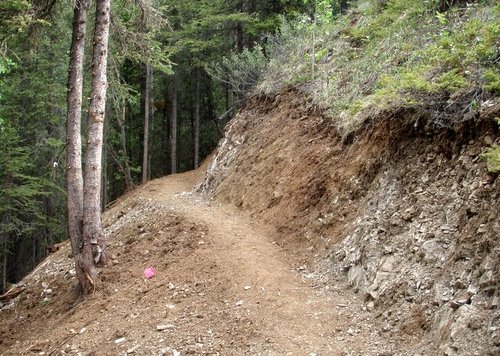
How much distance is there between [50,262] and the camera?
1183 centimetres

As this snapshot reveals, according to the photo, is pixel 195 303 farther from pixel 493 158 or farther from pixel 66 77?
pixel 66 77

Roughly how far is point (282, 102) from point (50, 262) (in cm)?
755

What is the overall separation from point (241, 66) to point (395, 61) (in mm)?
7432

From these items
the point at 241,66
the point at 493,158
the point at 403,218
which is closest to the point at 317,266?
the point at 403,218

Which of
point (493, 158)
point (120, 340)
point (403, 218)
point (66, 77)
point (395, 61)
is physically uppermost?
point (66, 77)

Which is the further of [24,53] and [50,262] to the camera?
[50,262]

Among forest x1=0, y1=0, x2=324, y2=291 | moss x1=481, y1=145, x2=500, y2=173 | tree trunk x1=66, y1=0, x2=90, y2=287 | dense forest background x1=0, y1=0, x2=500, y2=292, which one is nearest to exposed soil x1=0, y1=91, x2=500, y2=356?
moss x1=481, y1=145, x2=500, y2=173

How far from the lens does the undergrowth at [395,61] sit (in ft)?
20.3

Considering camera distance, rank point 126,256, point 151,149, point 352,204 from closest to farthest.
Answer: point 352,204, point 126,256, point 151,149

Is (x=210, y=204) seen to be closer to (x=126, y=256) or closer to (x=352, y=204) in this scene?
(x=126, y=256)

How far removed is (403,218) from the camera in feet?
20.3

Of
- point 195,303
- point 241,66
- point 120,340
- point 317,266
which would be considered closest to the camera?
point 120,340

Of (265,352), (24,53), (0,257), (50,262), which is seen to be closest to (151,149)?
(0,257)

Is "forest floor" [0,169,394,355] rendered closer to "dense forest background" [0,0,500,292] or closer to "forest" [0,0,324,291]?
"dense forest background" [0,0,500,292]
